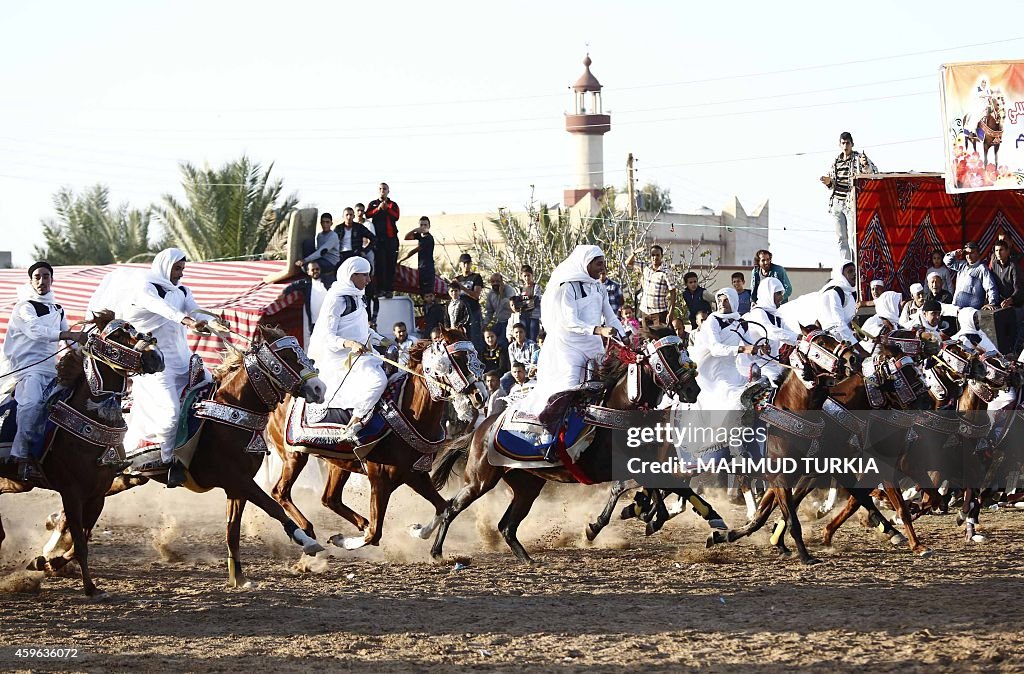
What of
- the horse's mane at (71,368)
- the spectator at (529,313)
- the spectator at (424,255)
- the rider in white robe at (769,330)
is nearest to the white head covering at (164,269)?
the horse's mane at (71,368)

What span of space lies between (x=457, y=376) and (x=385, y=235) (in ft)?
27.8

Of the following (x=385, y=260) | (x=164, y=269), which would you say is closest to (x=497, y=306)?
(x=385, y=260)

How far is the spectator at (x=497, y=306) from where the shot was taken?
20250 millimetres

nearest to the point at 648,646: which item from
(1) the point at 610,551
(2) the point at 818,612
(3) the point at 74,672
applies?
(2) the point at 818,612

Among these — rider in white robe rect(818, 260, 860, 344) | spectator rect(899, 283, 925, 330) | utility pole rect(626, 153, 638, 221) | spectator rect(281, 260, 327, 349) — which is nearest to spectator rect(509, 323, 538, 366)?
spectator rect(281, 260, 327, 349)

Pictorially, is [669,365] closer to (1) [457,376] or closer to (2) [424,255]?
(1) [457,376]

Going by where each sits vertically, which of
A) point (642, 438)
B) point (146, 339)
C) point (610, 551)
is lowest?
point (610, 551)

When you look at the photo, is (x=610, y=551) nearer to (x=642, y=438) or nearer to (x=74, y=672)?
(x=642, y=438)

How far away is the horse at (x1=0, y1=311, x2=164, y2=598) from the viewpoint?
10156 mm

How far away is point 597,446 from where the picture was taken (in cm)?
1195

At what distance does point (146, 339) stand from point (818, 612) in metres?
5.39

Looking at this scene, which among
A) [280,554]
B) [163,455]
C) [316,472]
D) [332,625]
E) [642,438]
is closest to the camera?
[332,625]

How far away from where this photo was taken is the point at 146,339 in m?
10.3

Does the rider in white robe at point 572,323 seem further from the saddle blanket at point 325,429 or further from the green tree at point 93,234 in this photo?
the green tree at point 93,234
